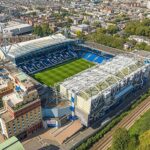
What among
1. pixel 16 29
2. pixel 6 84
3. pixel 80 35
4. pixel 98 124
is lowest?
pixel 98 124

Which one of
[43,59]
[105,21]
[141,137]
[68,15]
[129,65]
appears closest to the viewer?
[141,137]

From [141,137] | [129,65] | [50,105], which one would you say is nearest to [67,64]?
[129,65]

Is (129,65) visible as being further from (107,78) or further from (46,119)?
(46,119)

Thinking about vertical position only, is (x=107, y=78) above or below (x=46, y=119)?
above

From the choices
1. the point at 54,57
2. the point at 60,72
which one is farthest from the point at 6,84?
the point at 54,57

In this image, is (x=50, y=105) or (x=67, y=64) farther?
(x=67, y=64)

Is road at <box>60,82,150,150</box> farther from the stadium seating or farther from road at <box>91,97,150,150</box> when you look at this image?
the stadium seating

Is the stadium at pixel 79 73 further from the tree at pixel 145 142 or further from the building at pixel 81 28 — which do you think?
the building at pixel 81 28

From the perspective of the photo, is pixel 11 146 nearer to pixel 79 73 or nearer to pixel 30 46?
pixel 79 73
